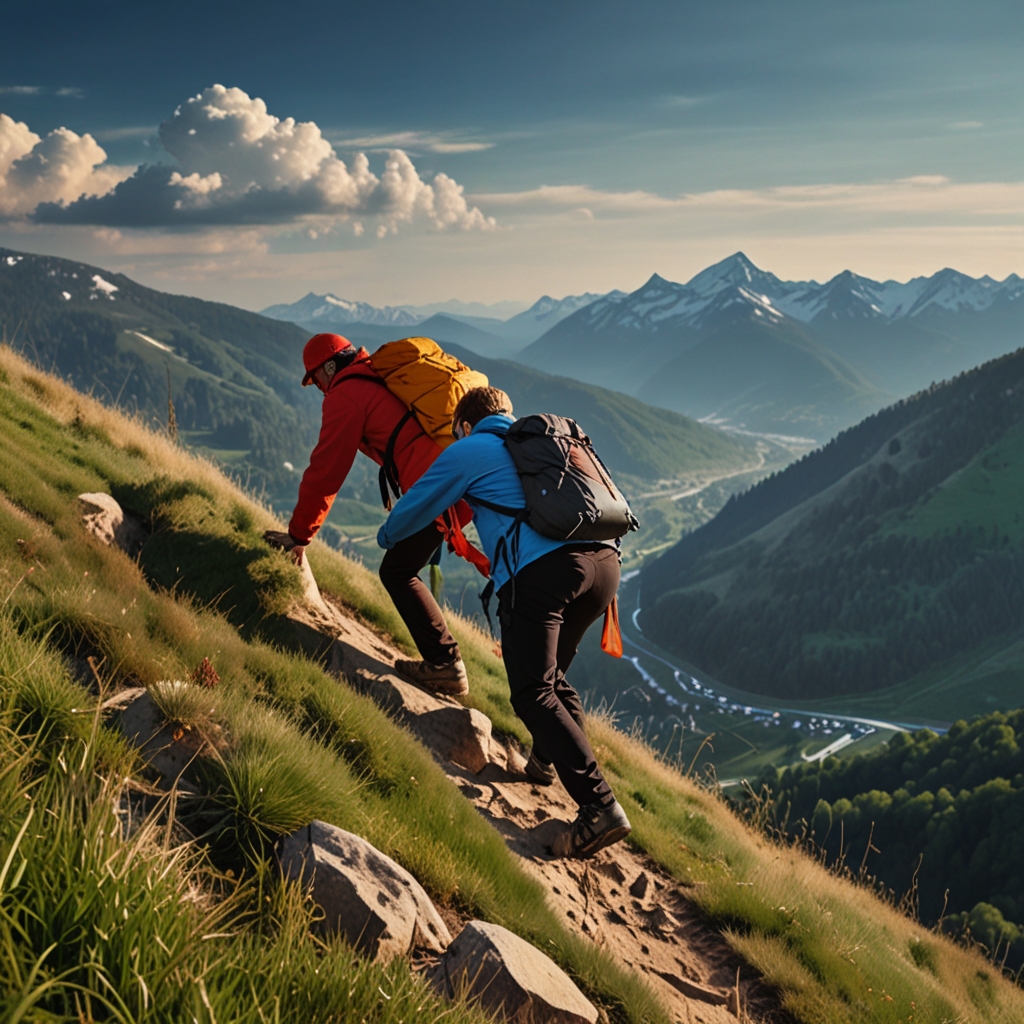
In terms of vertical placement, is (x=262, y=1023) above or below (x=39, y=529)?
below

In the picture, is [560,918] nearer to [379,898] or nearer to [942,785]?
[379,898]

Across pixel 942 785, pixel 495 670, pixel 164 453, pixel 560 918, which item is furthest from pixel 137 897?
pixel 942 785

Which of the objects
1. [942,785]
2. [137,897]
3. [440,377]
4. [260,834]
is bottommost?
[942,785]

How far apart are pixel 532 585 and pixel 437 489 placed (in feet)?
3.10

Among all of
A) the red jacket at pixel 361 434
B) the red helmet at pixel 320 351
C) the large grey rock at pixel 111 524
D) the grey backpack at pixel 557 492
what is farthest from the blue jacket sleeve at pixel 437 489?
the large grey rock at pixel 111 524

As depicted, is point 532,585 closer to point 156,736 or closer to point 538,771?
point 156,736

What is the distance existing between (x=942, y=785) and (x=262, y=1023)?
108163mm

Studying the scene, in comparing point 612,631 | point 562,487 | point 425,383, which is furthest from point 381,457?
point 612,631

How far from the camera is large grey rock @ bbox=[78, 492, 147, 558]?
717 centimetres

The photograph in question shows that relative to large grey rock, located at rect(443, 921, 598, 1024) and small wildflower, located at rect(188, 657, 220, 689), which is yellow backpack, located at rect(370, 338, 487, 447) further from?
large grey rock, located at rect(443, 921, 598, 1024)

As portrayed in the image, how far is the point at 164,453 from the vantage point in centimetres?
1106

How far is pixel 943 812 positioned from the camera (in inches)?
3221

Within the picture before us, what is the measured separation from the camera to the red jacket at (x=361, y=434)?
648 cm

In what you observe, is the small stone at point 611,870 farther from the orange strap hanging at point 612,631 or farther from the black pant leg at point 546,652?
the orange strap hanging at point 612,631
